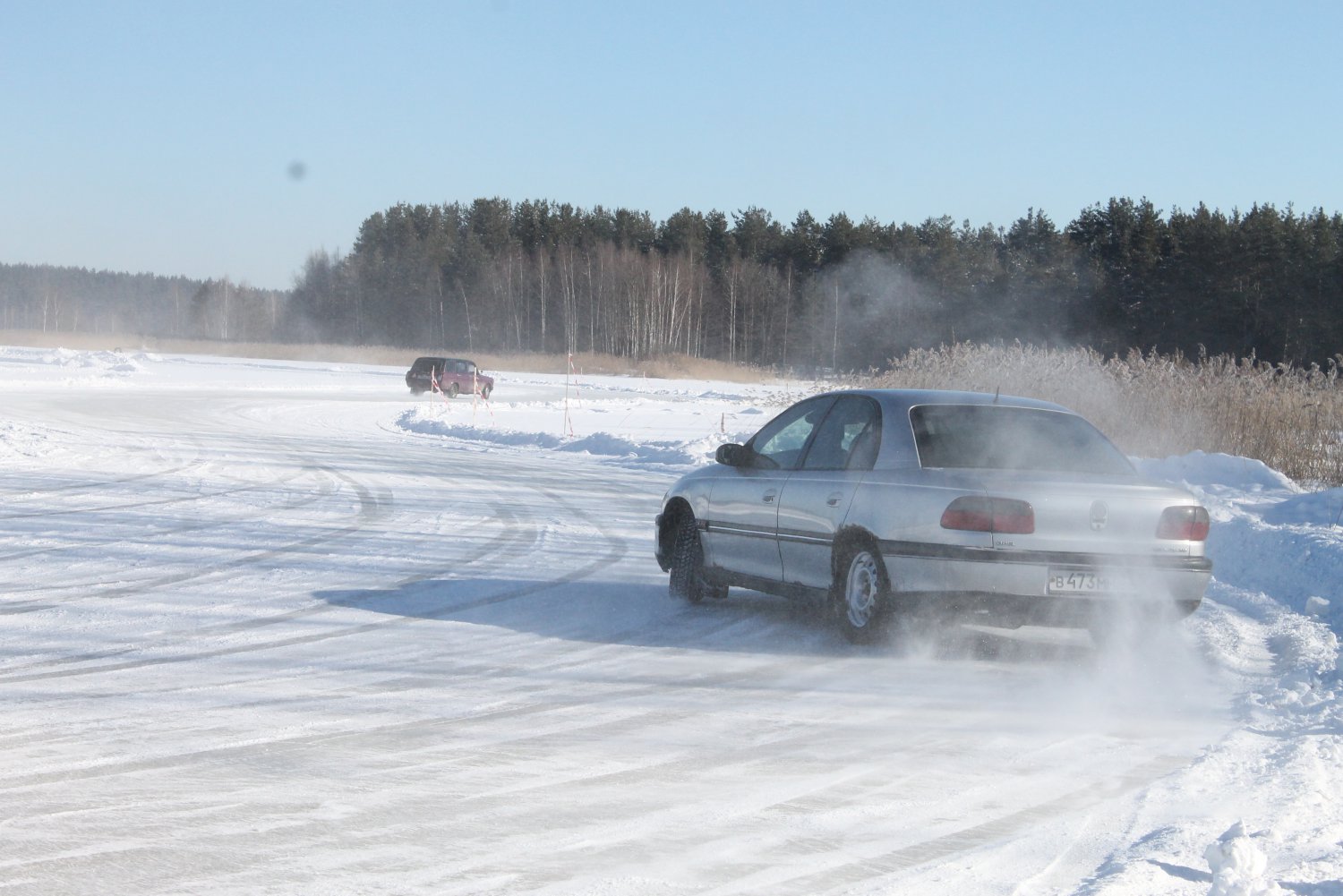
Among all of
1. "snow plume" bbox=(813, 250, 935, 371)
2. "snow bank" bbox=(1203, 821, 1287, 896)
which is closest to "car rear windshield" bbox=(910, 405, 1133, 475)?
"snow bank" bbox=(1203, 821, 1287, 896)

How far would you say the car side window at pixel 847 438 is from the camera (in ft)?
26.5

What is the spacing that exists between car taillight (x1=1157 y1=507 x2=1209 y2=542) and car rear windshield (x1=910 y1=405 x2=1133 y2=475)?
19.6 inches

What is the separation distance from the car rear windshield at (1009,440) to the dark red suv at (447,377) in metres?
40.6

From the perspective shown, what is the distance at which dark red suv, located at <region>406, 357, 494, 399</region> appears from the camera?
4866cm

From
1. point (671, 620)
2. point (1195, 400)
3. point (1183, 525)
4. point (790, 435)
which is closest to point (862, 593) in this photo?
point (790, 435)

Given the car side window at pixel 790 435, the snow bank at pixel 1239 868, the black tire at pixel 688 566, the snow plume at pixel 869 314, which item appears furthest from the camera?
the snow plume at pixel 869 314

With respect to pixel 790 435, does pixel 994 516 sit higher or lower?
lower

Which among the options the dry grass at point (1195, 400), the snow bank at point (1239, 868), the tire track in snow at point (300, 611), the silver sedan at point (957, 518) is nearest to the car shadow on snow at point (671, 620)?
the tire track in snow at point (300, 611)

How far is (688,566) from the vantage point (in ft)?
31.2

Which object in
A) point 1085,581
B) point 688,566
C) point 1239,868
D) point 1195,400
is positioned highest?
point 1195,400

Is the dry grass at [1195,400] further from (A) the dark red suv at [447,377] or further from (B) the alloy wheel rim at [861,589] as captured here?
(A) the dark red suv at [447,377]

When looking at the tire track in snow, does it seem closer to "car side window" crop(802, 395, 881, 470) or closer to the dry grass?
"car side window" crop(802, 395, 881, 470)

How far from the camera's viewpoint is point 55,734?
554cm

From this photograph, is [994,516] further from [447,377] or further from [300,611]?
[447,377]
